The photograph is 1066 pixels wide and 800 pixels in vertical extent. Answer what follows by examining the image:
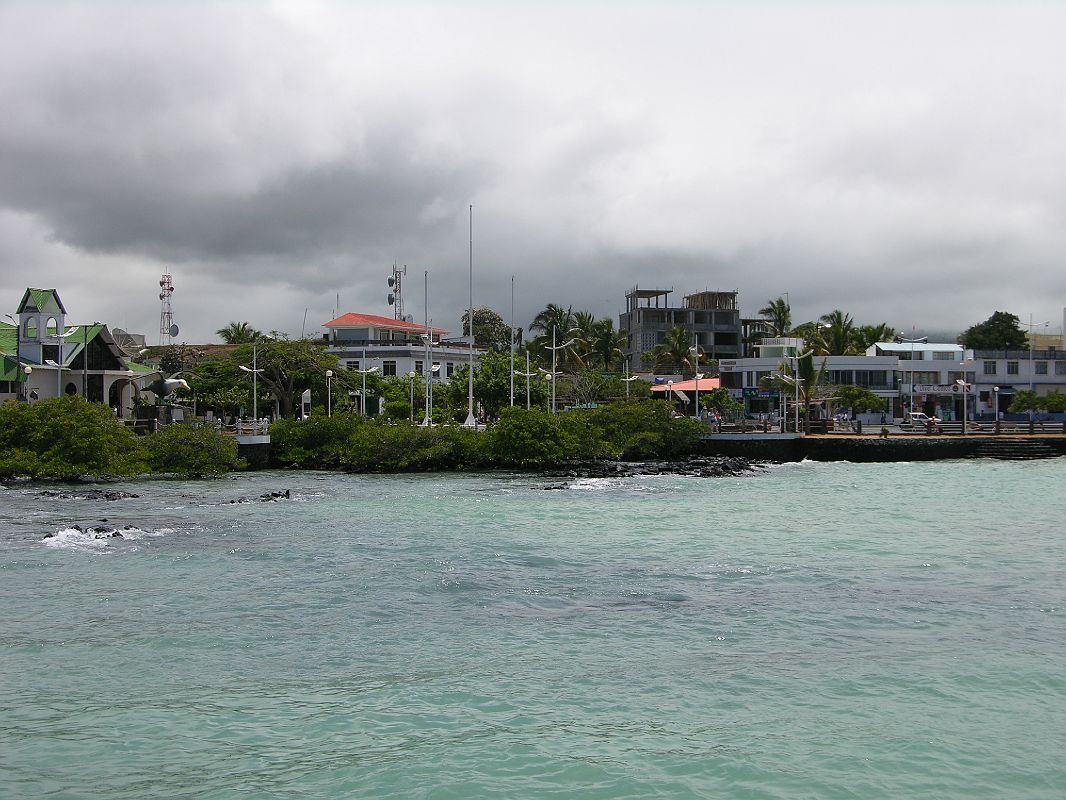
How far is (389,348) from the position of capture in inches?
3410

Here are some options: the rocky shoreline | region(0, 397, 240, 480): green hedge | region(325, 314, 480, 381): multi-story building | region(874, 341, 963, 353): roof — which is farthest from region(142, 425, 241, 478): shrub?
region(874, 341, 963, 353): roof

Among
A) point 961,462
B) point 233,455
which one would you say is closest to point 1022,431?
point 961,462

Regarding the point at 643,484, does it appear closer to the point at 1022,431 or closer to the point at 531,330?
the point at 1022,431

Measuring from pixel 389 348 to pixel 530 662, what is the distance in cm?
7334

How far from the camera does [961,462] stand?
5953cm

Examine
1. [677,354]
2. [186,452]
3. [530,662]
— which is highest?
[677,354]

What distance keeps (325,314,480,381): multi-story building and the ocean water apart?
57.5 metres

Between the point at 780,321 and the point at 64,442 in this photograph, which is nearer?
the point at 64,442

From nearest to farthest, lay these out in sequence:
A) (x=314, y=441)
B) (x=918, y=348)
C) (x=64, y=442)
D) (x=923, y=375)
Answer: (x=64, y=442)
(x=314, y=441)
(x=923, y=375)
(x=918, y=348)

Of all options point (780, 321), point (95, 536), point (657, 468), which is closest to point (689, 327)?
point (780, 321)

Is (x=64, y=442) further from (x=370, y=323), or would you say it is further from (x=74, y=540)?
(x=370, y=323)

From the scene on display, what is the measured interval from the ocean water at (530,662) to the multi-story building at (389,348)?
2265 inches

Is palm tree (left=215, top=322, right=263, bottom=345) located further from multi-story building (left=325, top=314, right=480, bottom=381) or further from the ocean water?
the ocean water

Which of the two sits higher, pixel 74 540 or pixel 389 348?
pixel 389 348
